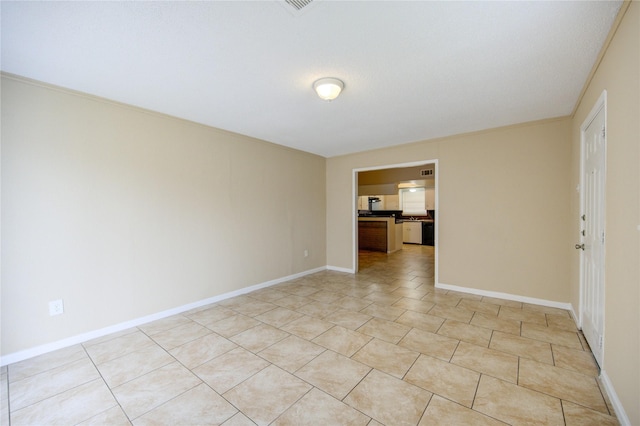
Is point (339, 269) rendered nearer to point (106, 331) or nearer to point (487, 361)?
point (487, 361)

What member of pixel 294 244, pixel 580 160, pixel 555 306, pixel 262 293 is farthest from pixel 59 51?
pixel 555 306

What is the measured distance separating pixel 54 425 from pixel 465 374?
2.76m

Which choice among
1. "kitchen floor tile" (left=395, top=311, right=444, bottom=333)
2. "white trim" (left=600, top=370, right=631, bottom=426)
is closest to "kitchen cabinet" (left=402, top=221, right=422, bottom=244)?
"kitchen floor tile" (left=395, top=311, right=444, bottom=333)

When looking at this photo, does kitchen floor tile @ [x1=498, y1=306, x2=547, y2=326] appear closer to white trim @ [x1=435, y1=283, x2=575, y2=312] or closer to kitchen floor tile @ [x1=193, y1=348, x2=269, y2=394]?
white trim @ [x1=435, y1=283, x2=575, y2=312]

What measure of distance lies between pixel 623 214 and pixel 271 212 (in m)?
3.93

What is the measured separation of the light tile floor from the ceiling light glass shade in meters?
2.36

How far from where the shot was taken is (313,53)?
6.41 feet

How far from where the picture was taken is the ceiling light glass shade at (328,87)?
2.32m

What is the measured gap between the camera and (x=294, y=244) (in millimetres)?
4879

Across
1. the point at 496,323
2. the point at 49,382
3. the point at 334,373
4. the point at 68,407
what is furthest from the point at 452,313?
the point at 49,382

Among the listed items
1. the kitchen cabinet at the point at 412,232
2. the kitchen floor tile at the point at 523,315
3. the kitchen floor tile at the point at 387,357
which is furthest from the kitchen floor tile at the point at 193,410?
the kitchen cabinet at the point at 412,232

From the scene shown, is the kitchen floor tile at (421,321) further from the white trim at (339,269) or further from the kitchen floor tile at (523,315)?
the white trim at (339,269)

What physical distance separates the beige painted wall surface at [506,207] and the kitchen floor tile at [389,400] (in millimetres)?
2662

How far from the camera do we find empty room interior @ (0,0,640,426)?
63.5 inches
